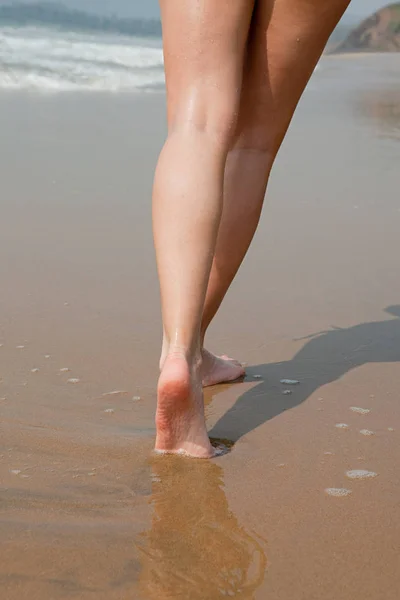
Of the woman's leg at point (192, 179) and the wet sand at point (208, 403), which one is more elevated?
the woman's leg at point (192, 179)

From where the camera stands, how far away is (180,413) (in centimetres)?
150

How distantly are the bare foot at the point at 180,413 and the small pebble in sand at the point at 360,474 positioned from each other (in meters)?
0.23

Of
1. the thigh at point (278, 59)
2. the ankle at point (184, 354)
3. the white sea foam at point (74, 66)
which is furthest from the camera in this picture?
the white sea foam at point (74, 66)

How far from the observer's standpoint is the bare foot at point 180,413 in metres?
1.48

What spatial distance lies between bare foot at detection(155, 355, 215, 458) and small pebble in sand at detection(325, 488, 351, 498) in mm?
223

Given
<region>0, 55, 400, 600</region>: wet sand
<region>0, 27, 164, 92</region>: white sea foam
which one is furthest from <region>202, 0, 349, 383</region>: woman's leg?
<region>0, 27, 164, 92</region>: white sea foam

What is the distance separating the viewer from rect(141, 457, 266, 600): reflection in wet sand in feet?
3.63

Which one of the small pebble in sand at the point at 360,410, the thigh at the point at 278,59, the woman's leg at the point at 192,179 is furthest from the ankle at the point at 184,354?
the thigh at the point at 278,59

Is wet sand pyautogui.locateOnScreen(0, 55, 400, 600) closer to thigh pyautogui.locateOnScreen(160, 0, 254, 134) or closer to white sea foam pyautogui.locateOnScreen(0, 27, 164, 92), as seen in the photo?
thigh pyautogui.locateOnScreen(160, 0, 254, 134)

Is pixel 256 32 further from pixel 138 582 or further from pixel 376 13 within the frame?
pixel 376 13

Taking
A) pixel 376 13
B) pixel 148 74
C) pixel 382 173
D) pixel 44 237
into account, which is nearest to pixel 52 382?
pixel 44 237

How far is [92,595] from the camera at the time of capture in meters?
1.07

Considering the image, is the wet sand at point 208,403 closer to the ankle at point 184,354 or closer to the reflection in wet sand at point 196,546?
the reflection in wet sand at point 196,546

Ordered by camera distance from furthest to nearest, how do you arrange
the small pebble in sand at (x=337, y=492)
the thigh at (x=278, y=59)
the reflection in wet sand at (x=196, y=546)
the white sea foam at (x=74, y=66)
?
the white sea foam at (x=74, y=66)
the thigh at (x=278, y=59)
the small pebble in sand at (x=337, y=492)
the reflection in wet sand at (x=196, y=546)
